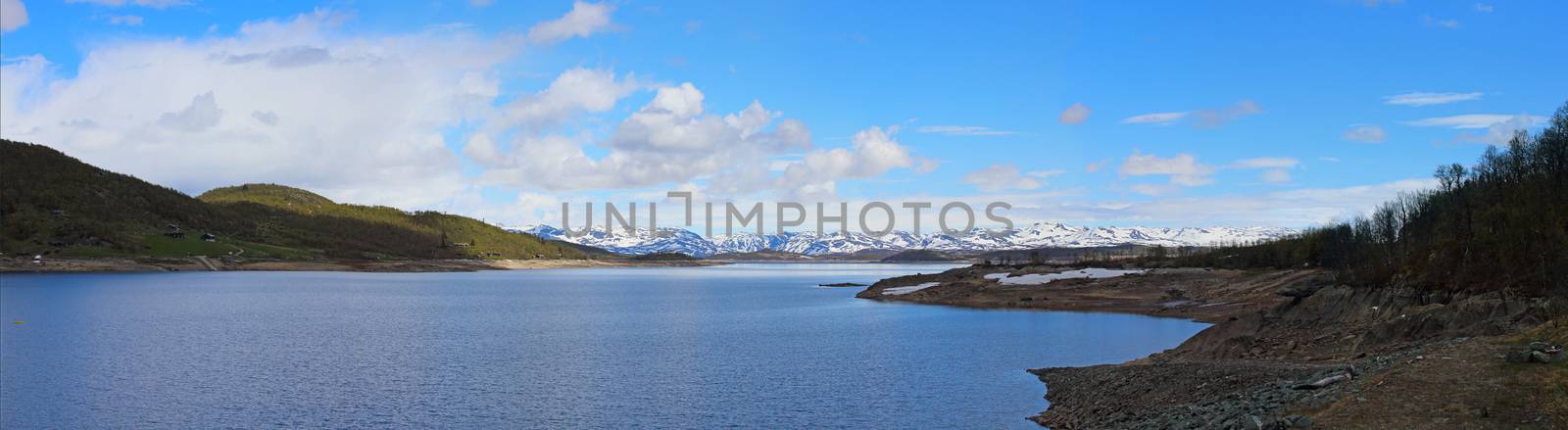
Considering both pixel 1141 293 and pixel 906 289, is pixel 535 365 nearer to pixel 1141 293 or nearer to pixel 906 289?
pixel 1141 293

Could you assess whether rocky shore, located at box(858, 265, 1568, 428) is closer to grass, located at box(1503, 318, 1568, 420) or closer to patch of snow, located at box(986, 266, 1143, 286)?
grass, located at box(1503, 318, 1568, 420)

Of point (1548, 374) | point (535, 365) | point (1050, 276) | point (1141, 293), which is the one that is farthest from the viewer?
point (1050, 276)

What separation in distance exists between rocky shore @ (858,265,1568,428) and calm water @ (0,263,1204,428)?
13.1ft

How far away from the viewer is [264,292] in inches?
5103

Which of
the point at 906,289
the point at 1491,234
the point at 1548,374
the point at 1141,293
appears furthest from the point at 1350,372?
the point at 906,289

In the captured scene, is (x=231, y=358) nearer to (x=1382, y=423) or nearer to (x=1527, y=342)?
(x=1382, y=423)

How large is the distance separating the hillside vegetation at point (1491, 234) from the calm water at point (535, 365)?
14611 mm

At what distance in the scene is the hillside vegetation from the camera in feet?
135

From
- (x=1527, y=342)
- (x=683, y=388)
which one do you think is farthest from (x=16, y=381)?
(x=1527, y=342)

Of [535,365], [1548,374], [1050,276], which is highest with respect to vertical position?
[1050,276]

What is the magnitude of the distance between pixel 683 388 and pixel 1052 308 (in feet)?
213

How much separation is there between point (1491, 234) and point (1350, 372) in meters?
31.9

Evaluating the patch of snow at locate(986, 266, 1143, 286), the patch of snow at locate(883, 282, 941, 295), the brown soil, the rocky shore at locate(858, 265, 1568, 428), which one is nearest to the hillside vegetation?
the rocky shore at locate(858, 265, 1568, 428)

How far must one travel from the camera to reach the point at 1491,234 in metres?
50.4
